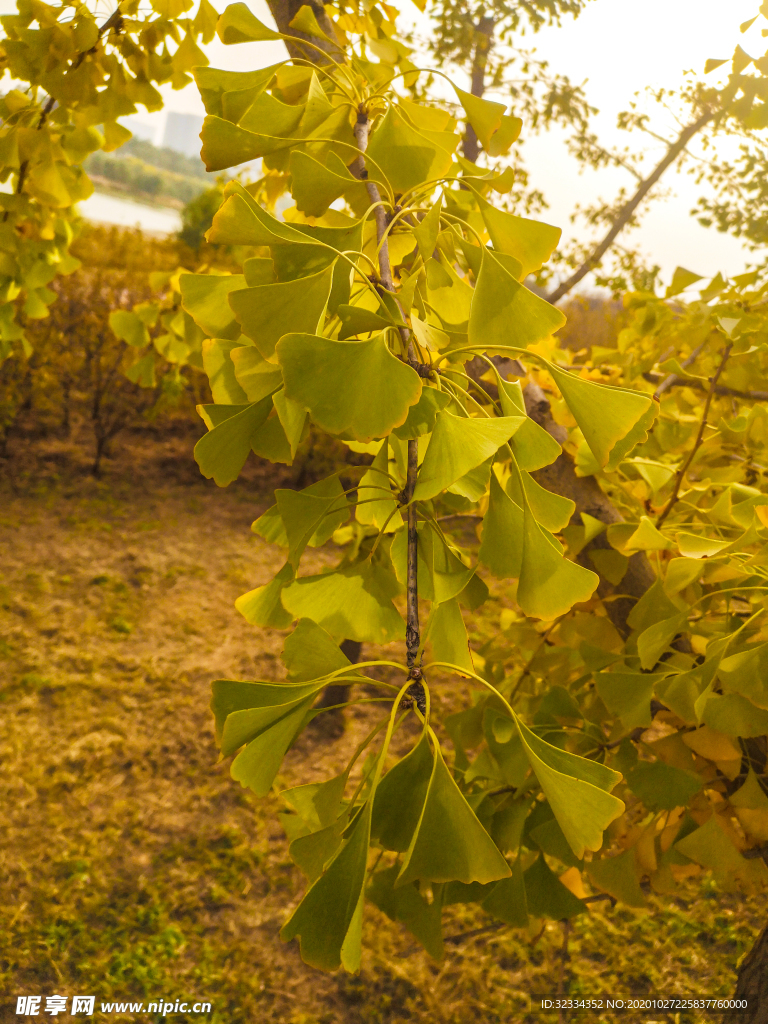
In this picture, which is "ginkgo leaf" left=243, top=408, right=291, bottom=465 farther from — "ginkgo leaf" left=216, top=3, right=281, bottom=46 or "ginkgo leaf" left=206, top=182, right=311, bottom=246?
"ginkgo leaf" left=216, top=3, right=281, bottom=46

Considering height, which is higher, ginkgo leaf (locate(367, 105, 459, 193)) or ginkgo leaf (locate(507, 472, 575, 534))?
ginkgo leaf (locate(367, 105, 459, 193))

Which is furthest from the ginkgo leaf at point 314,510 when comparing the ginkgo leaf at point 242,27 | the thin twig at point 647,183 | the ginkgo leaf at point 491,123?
the thin twig at point 647,183

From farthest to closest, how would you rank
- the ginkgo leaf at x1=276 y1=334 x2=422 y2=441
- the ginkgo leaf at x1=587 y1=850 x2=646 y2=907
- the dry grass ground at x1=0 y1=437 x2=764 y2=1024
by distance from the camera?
the dry grass ground at x1=0 y1=437 x2=764 y2=1024
the ginkgo leaf at x1=587 y1=850 x2=646 y2=907
the ginkgo leaf at x1=276 y1=334 x2=422 y2=441

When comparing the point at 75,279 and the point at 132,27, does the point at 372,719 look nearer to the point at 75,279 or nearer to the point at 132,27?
the point at 132,27

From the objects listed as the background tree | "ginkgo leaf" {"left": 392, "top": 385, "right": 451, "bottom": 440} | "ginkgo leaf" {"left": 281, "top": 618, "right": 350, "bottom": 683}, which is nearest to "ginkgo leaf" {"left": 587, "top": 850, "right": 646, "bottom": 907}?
"ginkgo leaf" {"left": 281, "top": 618, "right": 350, "bottom": 683}

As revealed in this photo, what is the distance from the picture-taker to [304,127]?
0.41 metres

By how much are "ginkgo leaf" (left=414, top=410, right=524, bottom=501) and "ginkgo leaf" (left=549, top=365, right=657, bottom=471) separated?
Result: 8cm

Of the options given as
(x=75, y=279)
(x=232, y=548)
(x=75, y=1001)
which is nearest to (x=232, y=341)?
(x=75, y=1001)

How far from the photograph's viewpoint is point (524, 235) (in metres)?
0.40

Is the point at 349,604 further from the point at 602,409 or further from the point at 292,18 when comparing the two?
the point at 292,18

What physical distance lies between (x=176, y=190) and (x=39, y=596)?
5.73m

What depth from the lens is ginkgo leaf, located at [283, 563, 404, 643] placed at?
429 mm

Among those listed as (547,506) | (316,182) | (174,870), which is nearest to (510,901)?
(547,506)

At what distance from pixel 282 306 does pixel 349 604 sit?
204 millimetres
